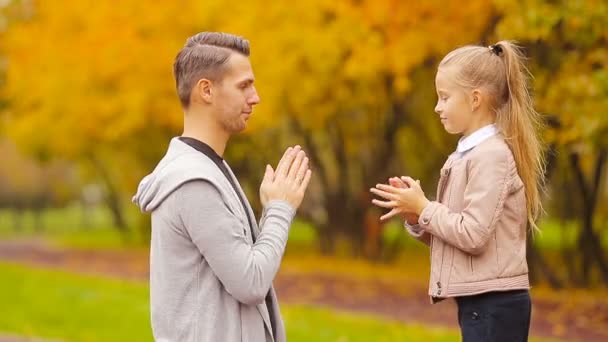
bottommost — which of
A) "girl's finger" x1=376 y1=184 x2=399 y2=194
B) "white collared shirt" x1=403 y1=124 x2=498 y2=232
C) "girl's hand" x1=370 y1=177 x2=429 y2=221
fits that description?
"girl's hand" x1=370 y1=177 x2=429 y2=221

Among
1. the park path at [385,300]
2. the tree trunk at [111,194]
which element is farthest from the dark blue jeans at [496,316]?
the tree trunk at [111,194]

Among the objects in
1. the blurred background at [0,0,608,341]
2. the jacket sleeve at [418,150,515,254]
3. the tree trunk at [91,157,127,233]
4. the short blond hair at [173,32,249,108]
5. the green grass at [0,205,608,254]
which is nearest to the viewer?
the short blond hair at [173,32,249,108]

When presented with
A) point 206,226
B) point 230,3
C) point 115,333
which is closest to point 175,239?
point 206,226

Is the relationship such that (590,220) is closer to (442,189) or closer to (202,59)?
(442,189)

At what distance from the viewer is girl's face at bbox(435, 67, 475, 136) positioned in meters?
3.62

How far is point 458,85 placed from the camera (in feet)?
11.8

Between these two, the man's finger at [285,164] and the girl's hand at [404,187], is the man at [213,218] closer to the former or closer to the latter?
the man's finger at [285,164]

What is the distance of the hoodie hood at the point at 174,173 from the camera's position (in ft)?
10.4

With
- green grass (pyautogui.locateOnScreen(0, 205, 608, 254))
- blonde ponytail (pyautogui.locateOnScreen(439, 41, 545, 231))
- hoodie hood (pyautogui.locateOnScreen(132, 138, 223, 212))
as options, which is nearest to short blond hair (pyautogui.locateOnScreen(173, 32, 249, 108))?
hoodie hood (pyautogui.locateOnScreen(132, 138, 223, 212))

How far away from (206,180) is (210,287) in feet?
1.07

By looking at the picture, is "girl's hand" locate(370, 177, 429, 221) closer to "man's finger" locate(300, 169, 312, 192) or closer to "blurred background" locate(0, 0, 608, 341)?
"man's finger" locate(300, 169, 312, 192)

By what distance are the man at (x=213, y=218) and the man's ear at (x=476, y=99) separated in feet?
2.09

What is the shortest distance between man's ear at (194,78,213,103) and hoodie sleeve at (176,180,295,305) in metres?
0.30

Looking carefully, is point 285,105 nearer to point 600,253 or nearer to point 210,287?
point 600,253
